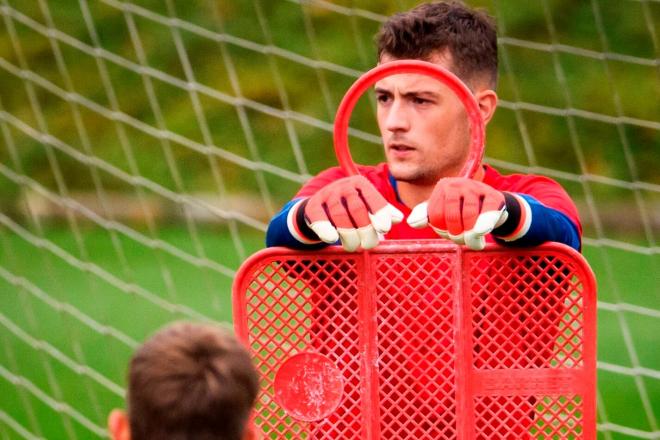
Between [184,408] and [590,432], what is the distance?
0.72m

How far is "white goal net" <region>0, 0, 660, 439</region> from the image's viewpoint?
4.89 m

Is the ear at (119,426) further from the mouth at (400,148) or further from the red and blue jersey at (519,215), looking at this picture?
the mouth at (400,148)

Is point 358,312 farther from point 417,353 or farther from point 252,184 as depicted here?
point 252,184

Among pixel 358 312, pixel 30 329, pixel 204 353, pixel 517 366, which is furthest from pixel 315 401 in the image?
pixel 30 329

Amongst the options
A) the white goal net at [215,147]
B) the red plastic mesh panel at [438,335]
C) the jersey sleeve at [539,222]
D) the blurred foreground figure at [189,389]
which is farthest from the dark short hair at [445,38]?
the white goal net at [215,147]

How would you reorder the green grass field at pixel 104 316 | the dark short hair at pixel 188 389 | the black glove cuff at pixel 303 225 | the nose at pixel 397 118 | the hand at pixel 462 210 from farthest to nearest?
1. the green grass field at pixel 104 316
2. the nose at pixel 397 118
3. the black glove cuff at pixel 303 225
4. the hand at pixel 462 210
5. the dark short hair at pixel 188 389

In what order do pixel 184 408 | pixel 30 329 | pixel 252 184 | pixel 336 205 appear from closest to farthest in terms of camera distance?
pixel 184 408 → pixel 336 205 → pixel 30 329 → pixel 252 184

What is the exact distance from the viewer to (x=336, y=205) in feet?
5.65

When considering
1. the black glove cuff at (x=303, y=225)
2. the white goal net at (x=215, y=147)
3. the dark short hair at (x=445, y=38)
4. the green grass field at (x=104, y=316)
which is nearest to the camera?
the black glove cuff at (x=303, y=225)

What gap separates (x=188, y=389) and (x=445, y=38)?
3.23 feet

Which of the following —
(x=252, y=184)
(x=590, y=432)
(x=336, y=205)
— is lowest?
(x=590, y=432)

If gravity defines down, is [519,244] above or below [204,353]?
above

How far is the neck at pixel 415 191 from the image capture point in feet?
6.93

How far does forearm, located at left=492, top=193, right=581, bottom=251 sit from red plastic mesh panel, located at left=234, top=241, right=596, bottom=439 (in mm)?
22
